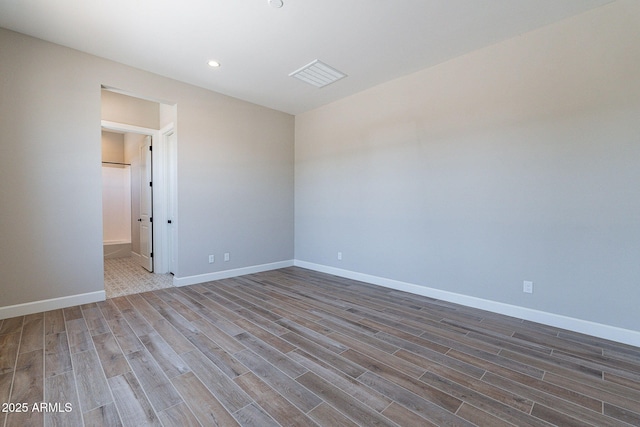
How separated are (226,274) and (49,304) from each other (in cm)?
209

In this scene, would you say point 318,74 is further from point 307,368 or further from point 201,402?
point 201,402

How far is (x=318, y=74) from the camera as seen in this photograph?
3.71 meters

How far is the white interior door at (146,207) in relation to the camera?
4805 mm

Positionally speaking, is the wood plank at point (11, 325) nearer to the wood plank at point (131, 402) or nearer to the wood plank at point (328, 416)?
the wood plank at point (131, 402)

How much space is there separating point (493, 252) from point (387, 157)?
A: 1.85 meters

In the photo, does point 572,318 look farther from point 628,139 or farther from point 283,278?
point 283,278

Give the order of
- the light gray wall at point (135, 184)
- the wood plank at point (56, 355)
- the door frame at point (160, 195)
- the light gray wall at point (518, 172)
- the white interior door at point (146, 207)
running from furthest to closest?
the light gray wall at point (135, 184) < the white interior door at point (146, 207) < the door frame at point (160, 195) < the light gray wall at point (518, 172) < the wood plank at point (56, 355)

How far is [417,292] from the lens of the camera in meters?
3.71

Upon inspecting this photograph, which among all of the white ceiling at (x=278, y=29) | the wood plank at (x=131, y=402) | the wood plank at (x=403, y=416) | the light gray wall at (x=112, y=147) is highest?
the white ceiling at (x=278, y=29)

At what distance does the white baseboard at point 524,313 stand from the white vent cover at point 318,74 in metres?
3.01

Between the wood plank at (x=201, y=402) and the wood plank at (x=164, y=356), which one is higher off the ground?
the wood plank at (x=201, y=402)

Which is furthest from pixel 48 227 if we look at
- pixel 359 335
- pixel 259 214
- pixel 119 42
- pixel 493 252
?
pixel 493 252

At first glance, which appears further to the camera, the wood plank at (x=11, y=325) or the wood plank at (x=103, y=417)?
the wood plank at (x=11, y=325)

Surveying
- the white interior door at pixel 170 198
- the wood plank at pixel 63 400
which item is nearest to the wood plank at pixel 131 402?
the wood plank at pixel 63 400
